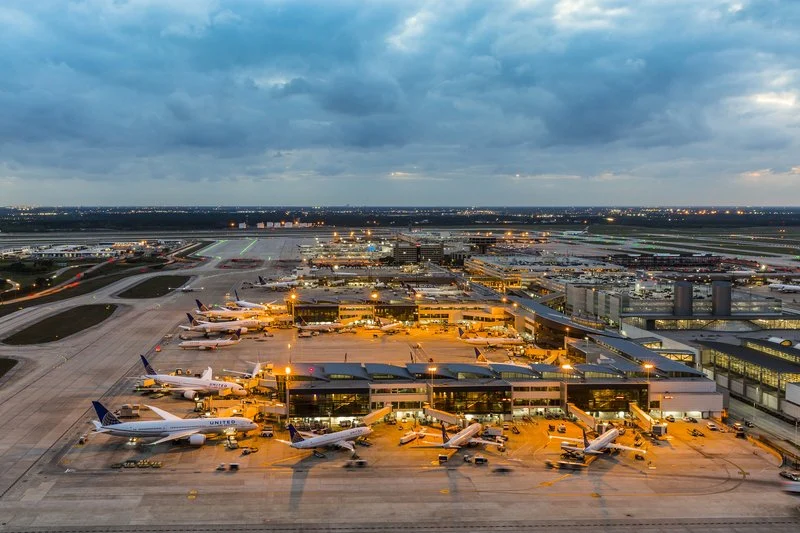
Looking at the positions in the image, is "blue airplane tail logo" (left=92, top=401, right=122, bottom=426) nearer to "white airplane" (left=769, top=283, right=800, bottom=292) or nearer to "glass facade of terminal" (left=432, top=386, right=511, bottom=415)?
"glass facade of terminal" (left=432, top=386, right=511, bottom=415)

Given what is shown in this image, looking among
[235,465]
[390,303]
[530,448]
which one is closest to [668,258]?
[390,303]

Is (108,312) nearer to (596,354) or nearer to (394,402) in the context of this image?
(394,402)

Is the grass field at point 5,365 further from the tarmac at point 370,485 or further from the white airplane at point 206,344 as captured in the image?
the white airplane at point 206,344

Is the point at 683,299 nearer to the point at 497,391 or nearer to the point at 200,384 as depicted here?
the point at 497,391

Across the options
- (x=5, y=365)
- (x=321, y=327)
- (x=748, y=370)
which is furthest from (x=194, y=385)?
(x=748, y=370)

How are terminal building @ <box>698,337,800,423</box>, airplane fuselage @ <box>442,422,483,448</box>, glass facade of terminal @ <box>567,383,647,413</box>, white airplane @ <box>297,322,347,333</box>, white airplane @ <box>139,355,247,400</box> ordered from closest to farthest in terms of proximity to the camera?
1. airplane fuselage @ <box>442,422,483,448</box>
2. glass facade of terminal @ <box>567,383,647,413</box>
3. terminal building @ <box>698,337,800,423</box>
4. white airplane @ <box>139,355,247,400</box>
5. white airplane @ <box>297,322,347,333</box>

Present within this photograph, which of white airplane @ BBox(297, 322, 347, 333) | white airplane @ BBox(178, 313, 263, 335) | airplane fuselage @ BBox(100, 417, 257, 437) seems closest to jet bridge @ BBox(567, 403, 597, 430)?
airplane fuselage @ BBox(100, 417, 257, 437)
